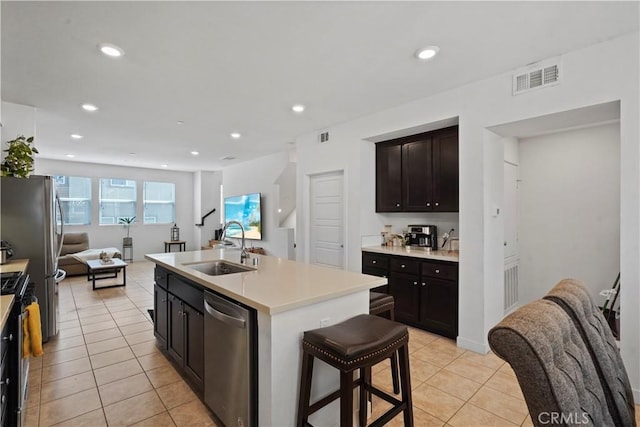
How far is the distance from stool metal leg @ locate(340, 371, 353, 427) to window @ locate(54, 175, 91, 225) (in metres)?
8.80

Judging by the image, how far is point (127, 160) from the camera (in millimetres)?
7445

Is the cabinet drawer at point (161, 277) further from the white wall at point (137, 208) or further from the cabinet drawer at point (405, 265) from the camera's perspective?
the white wall at point (137, 208)

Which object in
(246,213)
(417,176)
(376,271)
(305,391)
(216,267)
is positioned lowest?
(305,391)

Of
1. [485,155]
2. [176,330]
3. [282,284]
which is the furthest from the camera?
[485,155]

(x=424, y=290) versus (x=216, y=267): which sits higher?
(x=216, y=267)

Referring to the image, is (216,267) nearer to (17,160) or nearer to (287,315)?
(287,315)

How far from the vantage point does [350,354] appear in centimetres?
141

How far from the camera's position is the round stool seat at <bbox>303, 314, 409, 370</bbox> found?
1.43m

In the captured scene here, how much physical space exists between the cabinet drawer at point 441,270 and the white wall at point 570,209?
56.4 inches

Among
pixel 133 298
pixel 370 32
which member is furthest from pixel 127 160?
pixel 370 32

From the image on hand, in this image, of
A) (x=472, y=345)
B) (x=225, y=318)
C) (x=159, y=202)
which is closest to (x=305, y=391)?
(x=225, y=318)

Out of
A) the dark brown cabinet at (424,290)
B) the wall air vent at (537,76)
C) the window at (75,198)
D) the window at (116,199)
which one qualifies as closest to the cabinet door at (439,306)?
the dark brown cabinet at (424,290)

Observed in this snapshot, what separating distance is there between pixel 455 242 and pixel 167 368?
3248 millimetres

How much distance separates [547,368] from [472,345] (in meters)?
2.67
